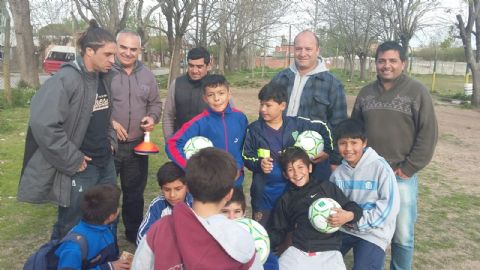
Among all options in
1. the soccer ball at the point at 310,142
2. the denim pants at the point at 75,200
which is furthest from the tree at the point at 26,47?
the soccer ball at the point at 310,142

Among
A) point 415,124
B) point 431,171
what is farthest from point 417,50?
point 415,124

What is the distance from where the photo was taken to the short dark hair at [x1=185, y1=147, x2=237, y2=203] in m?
2.07

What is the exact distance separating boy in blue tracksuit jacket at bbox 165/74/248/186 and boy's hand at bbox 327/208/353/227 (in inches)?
34.9

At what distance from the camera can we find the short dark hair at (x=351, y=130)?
3.49m

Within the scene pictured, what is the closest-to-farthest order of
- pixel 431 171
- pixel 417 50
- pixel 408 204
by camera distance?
pixel 408 204, pixel 431 171, pixel 417 50

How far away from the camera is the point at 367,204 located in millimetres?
3480

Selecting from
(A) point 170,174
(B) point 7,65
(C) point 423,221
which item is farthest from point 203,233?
(B) point 7,65

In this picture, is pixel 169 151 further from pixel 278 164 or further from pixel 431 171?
pixel 431 171

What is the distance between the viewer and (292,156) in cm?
344

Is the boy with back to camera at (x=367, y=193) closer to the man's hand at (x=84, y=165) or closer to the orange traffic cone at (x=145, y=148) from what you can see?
the orange traffic cone at (x=145, y=148)

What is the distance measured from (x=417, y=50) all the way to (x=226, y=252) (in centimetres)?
6222

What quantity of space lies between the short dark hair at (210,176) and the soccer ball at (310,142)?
1529 mm

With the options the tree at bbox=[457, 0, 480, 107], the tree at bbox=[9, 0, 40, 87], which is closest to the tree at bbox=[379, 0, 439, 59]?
the tree at bbox=[457, 0, 480, 107]

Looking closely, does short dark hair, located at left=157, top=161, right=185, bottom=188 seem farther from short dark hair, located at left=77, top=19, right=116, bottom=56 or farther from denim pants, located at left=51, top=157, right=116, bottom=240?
short dark hair, located at left=77, top=19, right=116, bottom=56
